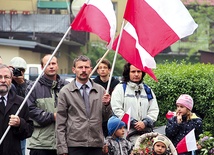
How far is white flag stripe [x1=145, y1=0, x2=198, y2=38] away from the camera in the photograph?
10461 millimetres

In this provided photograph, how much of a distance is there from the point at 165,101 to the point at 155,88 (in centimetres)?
36

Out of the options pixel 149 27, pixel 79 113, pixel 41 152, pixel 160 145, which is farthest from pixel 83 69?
pixel 160 145

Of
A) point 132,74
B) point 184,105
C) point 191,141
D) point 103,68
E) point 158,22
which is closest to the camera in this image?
point 158,22

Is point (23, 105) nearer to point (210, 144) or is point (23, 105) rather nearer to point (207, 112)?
point (210, 144)

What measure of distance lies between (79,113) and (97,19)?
155 cm

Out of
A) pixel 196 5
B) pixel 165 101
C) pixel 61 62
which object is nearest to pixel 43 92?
pixel 165 101

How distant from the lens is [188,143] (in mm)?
11336

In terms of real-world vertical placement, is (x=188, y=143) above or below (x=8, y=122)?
below

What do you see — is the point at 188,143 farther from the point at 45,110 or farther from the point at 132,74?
the point at 45,110

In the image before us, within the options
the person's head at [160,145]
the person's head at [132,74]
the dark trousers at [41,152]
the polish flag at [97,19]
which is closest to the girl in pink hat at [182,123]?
the person's head at [132,74]

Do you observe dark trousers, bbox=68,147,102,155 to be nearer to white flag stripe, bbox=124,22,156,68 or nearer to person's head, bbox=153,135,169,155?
person's head, bbox=153,135,169,155

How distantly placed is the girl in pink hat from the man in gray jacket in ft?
6.11

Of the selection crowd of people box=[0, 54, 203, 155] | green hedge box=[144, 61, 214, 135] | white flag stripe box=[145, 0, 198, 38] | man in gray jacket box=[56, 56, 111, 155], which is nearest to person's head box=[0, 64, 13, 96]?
crowd of people box=[0, 54, 203, 155]

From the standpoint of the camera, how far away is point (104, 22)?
10.9 metres
